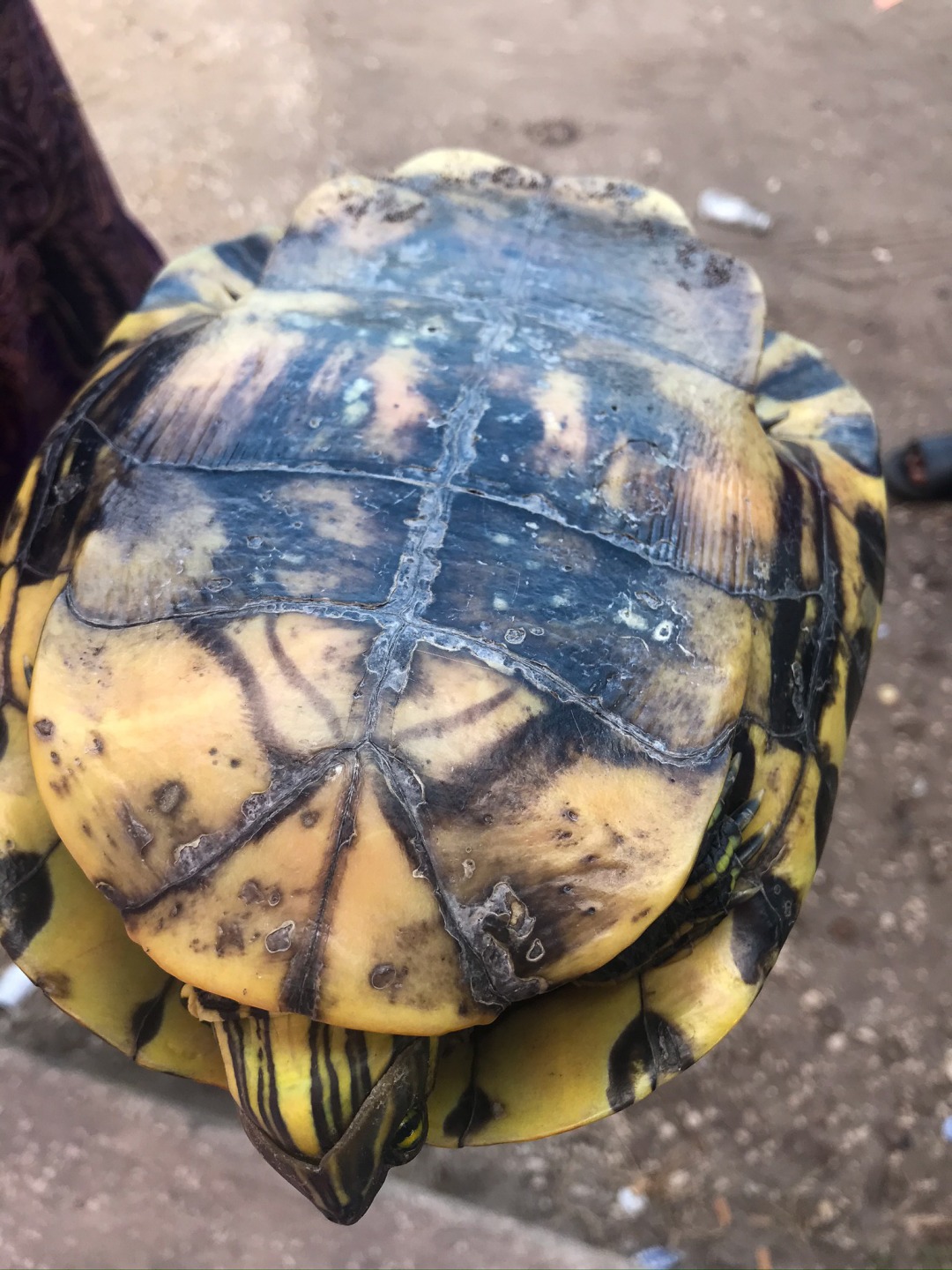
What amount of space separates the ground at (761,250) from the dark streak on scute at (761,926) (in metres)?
0.92

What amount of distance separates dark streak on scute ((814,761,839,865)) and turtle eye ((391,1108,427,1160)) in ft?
2.14

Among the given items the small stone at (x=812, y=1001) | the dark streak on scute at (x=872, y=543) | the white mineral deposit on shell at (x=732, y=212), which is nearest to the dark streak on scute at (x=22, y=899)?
the dark streak on scute at (x=872, y=543)

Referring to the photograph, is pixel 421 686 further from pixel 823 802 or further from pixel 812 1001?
pixel 812 1001

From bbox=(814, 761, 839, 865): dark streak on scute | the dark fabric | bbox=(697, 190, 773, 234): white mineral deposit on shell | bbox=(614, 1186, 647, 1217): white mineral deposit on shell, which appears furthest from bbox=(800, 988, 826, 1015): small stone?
bbox=(697, 190, 773, 234): white mineral deposit on shell

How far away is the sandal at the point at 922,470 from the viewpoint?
8.89 ft

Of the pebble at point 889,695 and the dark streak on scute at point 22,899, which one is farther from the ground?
the dark streak on scute at point 22,899

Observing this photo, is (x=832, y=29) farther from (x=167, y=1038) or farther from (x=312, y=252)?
(x=167, y=1038)

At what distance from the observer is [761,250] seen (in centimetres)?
327

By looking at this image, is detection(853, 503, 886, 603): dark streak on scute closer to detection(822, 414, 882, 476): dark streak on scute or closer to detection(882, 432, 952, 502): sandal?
detection(822, 414, 882, 476): dark streak on scute

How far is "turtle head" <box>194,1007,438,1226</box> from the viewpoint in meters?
1.05

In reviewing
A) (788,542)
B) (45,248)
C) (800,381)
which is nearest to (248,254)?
(45,248)

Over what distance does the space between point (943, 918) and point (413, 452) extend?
1844 mm

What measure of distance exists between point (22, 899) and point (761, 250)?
10.2 ft

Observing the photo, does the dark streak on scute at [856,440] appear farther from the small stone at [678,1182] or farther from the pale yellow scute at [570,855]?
the small stone at [678,1182]
